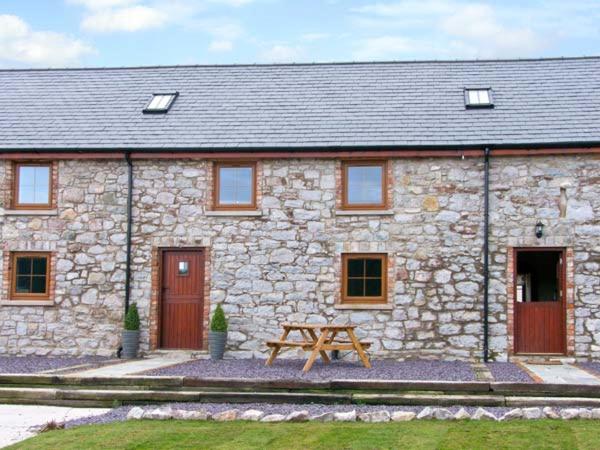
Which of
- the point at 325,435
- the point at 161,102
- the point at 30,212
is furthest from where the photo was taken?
the point at 161,102

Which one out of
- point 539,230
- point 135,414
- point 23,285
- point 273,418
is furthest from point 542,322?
point 23,285

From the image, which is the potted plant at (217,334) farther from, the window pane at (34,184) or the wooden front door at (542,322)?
the wooden front door at (542,322)

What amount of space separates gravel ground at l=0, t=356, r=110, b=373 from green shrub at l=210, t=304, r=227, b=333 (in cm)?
194

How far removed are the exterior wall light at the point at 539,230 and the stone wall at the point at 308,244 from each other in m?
0.11

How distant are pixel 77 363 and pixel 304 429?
22.7 ft

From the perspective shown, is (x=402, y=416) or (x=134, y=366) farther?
(x=134, y=366)

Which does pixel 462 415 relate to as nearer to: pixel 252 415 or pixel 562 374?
pixel 252 415

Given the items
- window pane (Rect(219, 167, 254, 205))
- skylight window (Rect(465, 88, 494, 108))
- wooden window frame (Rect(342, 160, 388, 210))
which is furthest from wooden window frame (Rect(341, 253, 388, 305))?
skylight window (Rect(465, 88, 494, 108))

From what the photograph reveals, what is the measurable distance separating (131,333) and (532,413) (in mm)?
8402

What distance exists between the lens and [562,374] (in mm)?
12742

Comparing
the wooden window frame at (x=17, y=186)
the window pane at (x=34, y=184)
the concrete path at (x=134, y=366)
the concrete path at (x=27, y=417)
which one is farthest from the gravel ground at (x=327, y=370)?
the window pane at (x=34, y=184)

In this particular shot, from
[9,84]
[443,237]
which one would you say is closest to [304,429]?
[443,237]

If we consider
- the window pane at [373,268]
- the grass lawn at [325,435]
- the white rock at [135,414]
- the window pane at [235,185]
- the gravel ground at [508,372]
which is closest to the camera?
the grass lawn at [325,435]

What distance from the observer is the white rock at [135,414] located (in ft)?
31.1
